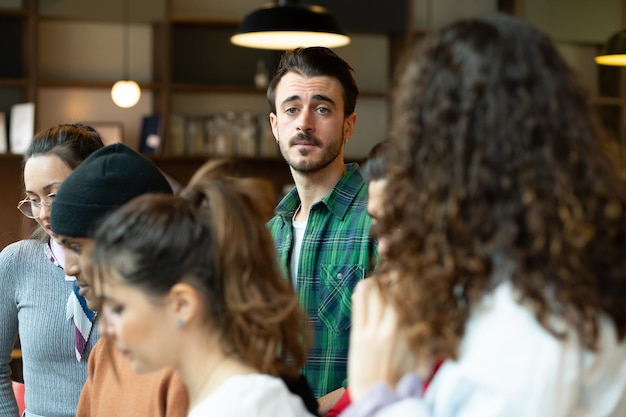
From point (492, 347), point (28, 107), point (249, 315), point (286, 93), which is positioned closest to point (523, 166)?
point (492, 347)

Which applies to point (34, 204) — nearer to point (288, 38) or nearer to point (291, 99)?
point (291, 99)

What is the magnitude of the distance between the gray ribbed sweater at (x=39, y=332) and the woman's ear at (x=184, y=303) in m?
0.88

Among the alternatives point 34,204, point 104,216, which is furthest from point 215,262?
point 34,204

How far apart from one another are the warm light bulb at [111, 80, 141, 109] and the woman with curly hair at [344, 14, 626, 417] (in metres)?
5.72

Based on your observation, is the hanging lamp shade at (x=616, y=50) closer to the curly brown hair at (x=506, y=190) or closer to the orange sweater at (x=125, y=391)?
the orange sweater at (x=125, y=391)

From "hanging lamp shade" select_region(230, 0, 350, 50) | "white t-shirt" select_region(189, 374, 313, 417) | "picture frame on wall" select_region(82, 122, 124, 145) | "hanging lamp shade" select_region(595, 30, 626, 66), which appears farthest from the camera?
"picture frame on wall" select_region(82, 122, 124, 145)

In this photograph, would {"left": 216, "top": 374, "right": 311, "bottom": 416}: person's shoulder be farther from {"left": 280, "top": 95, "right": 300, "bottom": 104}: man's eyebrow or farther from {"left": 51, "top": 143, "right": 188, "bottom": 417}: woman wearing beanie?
{"left": 280, "top": 95, "right": 300, "bottom": 104}: man's eyebrow

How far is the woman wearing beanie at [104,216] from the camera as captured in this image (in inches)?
68.0

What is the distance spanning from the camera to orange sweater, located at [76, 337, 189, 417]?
1.70 meters

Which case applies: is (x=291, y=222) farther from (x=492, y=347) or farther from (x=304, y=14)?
(x=304, y=14)

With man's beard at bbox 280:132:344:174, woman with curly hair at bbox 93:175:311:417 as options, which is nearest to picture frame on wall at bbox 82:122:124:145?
man's beard at bbox 280:132:344:174

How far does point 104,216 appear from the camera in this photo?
1.74m

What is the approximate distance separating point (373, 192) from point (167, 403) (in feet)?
1.98

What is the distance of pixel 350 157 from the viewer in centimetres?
769
